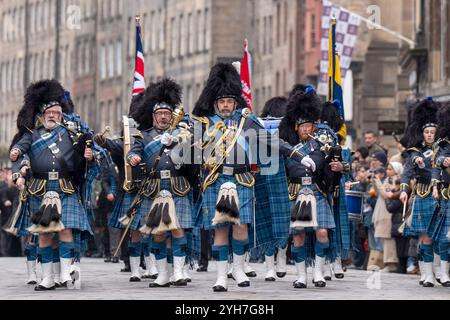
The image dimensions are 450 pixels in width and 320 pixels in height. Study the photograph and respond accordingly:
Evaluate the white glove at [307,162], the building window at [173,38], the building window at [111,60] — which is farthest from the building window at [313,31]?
the white glove at [307,162]

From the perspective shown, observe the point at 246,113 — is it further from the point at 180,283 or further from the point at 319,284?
the point at 319,284

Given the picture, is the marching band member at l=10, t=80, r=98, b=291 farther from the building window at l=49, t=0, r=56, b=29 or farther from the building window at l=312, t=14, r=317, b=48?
the building window at l=49, t=0, r=56, b=29

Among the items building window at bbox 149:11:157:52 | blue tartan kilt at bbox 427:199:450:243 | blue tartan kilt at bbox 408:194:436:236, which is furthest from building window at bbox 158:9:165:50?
blue tartan kilt at bbox 427:199:450:243

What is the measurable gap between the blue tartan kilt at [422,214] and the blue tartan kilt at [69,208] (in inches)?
163

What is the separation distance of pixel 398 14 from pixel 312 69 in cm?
1150

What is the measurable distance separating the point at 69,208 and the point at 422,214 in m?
4.46

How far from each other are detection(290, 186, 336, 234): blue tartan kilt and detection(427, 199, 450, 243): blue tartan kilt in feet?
3.95

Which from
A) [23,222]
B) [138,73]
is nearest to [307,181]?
[23,222]

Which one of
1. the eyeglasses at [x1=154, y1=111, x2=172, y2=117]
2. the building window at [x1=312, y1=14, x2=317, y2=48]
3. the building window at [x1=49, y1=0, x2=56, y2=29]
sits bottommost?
the eyeglasses at [x1=154, y1=111, x2=172, y2=117]

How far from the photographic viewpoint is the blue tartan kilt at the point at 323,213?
22641 mm

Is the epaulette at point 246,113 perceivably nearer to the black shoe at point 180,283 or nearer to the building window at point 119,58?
the black shoe at point 180,283

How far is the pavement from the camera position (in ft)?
66.6

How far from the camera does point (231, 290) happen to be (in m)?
21.3
